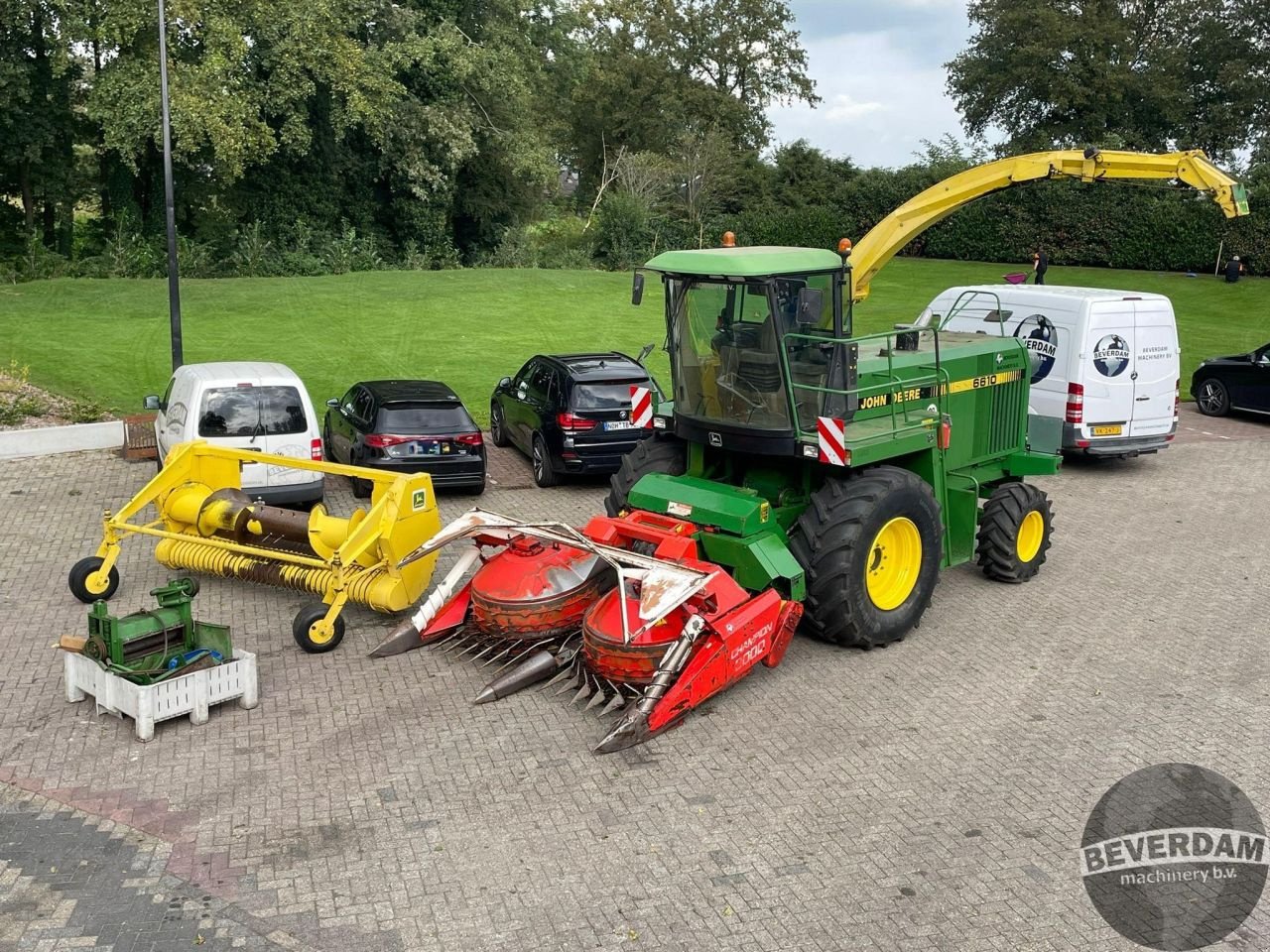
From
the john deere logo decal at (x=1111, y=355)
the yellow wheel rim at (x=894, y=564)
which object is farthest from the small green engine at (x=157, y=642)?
the john deere logo decal at (x=1111, y=355)

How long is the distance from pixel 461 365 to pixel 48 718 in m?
14.6

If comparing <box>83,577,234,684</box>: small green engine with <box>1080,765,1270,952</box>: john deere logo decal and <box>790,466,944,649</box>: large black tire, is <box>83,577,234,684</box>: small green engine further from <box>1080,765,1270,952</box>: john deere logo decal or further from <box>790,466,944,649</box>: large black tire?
<box>1080,765,1270,952</box>: john deere logo decal

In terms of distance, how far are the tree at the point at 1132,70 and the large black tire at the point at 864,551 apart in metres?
36.9

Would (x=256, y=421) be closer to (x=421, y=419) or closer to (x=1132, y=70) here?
(x=421, y=419)

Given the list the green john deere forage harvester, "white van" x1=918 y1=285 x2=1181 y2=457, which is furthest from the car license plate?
"white van" x1=918 y1=285 x2=1181 y2=457

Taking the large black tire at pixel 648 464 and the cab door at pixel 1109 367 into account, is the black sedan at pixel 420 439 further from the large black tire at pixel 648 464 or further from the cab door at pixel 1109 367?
the cab door at pixel 1109 367

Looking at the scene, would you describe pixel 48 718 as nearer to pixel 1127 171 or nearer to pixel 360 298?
pixel 1127 171

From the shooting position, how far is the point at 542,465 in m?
14.5

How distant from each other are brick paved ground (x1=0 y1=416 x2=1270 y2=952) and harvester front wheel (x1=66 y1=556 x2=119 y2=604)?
25cm

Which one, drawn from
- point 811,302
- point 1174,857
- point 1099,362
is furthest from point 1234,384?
point 1174,857

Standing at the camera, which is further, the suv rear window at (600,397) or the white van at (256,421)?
the suv rear window at (600,397)

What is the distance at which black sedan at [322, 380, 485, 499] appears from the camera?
1338 cm

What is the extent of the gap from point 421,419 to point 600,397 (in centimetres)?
212

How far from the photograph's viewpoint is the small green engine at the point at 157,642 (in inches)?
303
